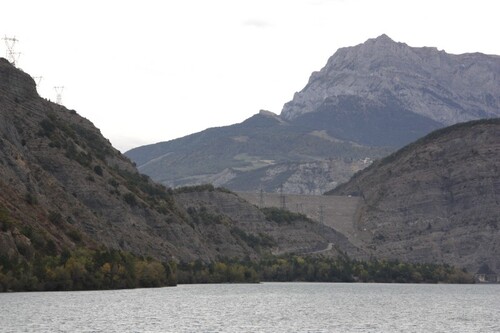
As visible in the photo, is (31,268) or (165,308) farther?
(31,268)

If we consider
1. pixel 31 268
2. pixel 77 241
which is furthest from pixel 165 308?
pixel 77 241

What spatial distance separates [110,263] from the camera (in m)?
186

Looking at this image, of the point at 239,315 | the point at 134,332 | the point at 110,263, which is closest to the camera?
the point at 134,332

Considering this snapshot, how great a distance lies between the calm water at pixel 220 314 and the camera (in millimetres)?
124188

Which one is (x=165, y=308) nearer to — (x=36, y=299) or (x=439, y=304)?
(x=36, y=299)

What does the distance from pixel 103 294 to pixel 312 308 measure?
3507cm

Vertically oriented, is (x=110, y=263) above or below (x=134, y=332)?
above

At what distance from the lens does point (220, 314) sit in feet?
485

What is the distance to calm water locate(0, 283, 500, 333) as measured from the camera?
124m

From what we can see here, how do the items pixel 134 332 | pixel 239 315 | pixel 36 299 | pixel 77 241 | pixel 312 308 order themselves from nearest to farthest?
pixel 134 332 → pixel 239 315 → pixel 36 299 → pixel 312 308 → pixel 77 241

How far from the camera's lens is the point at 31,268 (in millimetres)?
165875

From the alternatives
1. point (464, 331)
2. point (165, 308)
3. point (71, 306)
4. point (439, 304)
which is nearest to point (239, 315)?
point (165, 308)

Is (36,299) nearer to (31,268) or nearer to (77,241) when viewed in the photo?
(31,268)

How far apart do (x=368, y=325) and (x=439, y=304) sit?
61.6m
